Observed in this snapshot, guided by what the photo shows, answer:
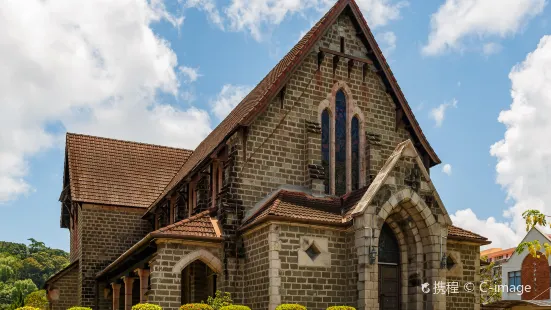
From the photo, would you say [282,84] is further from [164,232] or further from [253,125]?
[164,232]

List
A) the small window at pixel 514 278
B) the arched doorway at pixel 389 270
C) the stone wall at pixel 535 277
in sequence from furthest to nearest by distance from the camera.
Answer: the small window at pixel 514 278 → the stone wall at pixel 535 277 → the arched doorway at pixel 389 270

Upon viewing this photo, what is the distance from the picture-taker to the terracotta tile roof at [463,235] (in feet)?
76.0

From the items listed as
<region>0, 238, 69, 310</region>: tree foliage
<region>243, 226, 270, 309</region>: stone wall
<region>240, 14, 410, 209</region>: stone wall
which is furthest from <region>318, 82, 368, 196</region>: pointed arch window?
<region>0, 238, 69, 310</region>: tree foliage

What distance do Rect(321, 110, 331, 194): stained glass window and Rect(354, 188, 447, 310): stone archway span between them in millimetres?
2879

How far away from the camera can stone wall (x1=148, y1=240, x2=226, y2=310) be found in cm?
2103

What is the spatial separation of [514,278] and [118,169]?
117 ft

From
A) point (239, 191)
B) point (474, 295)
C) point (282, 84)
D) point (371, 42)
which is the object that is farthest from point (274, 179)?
point (474, 295)

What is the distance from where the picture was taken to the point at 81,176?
35.2 metres

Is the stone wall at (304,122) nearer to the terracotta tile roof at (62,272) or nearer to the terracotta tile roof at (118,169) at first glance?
the terracotta tile roof at (118,169)

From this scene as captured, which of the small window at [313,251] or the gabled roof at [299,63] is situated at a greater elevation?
the gabled roof at [299,63]

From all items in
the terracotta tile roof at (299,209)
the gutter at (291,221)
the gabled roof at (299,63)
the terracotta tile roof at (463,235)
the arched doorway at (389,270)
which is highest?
the gabled roof at (299,63)

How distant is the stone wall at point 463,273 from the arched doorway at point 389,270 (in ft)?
7.26

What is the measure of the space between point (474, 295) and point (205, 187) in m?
10.8

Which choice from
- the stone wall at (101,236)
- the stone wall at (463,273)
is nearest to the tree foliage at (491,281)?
the stone wall at (463,273)
